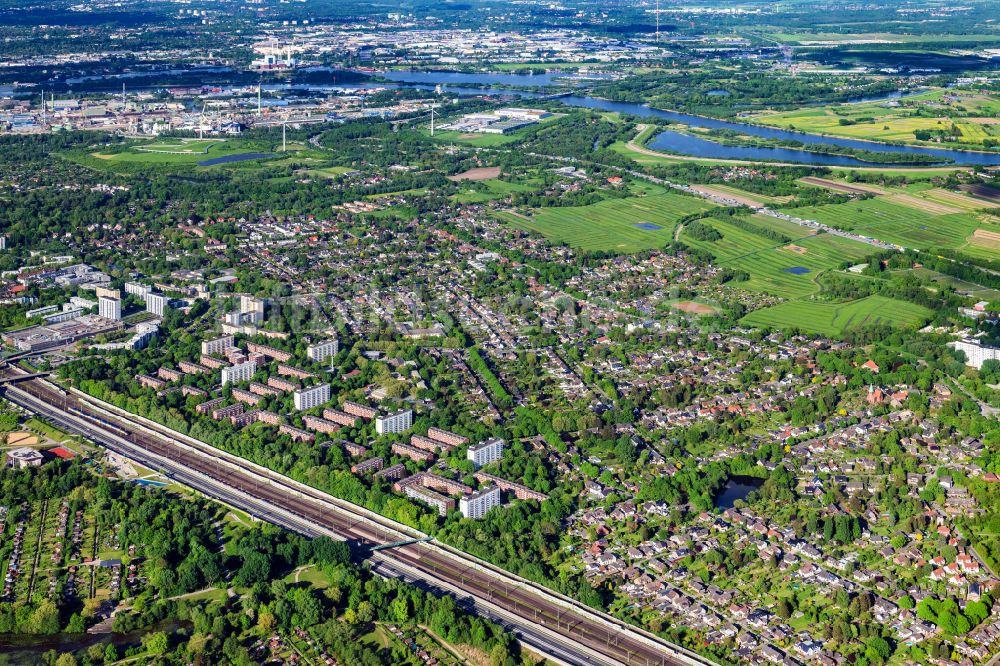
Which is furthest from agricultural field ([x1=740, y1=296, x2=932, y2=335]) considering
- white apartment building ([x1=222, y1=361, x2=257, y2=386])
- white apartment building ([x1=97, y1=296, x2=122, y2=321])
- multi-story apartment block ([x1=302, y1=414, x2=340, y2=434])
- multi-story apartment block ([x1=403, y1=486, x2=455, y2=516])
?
white apartment building ([x1=97, y1=296, x2=122, y2=321])

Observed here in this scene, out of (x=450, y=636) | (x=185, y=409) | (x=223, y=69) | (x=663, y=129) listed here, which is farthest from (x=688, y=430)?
(x=223, y=69)

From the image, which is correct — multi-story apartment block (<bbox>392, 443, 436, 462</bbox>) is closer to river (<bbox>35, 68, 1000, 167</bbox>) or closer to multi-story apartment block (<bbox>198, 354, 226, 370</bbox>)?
multi-story apartment block (<bbox>198, 354, 226, 370</bbox>)

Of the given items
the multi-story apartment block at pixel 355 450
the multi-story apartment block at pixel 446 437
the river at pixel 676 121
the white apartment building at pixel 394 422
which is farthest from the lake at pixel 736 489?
the river at pixel 676 121

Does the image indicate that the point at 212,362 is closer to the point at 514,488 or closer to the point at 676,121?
the point at 514,488

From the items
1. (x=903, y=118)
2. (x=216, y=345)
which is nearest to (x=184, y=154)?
(x=216, y=345)

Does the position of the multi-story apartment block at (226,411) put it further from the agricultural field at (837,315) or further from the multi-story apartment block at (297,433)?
the agricultural field at (837,315)

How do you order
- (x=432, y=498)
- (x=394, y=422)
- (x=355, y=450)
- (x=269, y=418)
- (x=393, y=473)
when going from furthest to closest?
(x=269, y=418) → (x=394, y=422) → (x=355, y=450) → (x=393, y=473) → (x=432, y=498)
